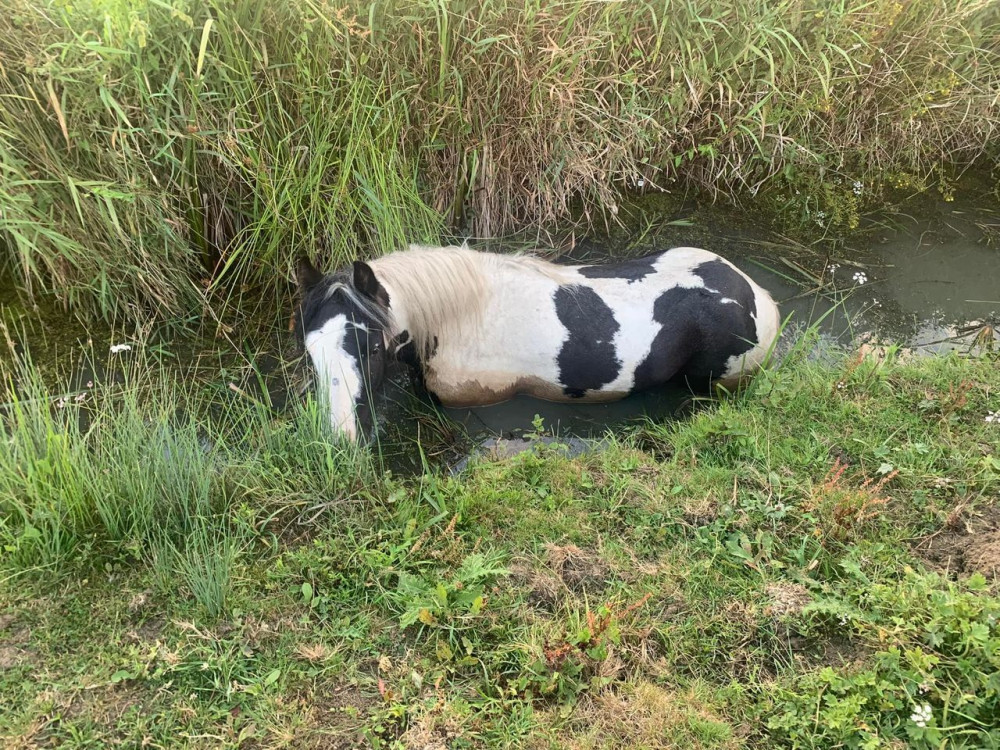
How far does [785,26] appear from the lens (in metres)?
4.35

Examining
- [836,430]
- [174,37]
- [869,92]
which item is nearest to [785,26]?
[869,92]

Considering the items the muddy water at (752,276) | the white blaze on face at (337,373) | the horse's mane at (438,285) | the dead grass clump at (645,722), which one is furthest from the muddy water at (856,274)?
the dead grass clump at (645,722)

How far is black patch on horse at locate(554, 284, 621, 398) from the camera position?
354 cm

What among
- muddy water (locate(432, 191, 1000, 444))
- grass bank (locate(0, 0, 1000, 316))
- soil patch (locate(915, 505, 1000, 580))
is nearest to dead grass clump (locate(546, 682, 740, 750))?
soil patch (locate(915, 505, 1000, 580))

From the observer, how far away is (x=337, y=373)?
2.87 metres

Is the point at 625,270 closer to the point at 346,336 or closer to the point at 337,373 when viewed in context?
the point at 346,336

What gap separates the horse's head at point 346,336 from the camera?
2.87 m

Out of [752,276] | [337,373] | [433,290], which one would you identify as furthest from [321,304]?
[752,276]

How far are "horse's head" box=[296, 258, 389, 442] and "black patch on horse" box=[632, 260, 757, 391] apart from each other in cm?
159

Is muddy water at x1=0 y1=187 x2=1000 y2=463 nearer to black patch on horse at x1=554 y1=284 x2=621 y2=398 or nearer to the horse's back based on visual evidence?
the horse's back

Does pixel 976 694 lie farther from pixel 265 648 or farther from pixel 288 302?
pixel 288 302

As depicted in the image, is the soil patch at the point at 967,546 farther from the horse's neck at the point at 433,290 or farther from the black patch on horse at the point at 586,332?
the horse's neck at the point at 433,290

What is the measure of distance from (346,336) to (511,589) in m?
1.40

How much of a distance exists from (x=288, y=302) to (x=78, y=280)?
120 centimetres
